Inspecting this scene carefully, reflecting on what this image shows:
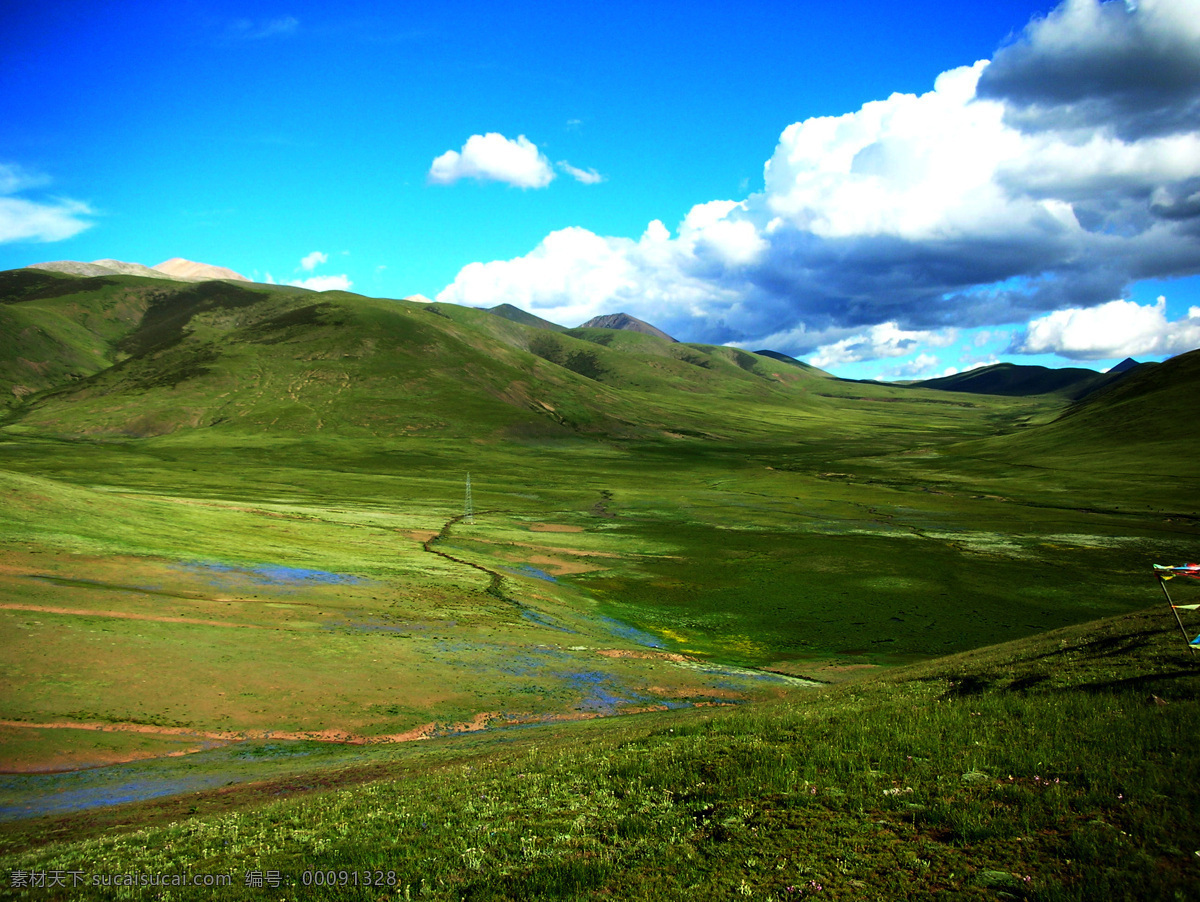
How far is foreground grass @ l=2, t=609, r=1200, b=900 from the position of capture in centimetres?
1007

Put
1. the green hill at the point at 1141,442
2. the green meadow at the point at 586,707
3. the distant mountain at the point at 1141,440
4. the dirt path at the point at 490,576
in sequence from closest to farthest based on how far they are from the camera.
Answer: the green meadow at the point at 586,707
the dirt path at the point at 490,576
the green hill at the point at 1141,442
the distant mountain at the point at 1141,440

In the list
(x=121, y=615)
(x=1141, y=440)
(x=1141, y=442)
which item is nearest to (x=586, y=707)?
(x=121, y=615)

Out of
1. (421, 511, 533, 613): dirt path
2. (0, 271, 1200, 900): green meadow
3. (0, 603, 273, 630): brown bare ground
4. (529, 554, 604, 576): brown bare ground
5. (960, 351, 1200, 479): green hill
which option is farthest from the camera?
(960, 351, 1200, 479): green hill

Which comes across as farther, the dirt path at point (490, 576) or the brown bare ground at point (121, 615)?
the dirt path at point (490, 576)

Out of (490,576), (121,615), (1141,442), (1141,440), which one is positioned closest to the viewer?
(121,615)

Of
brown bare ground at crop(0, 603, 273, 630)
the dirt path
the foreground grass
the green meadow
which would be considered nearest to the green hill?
the green meadow

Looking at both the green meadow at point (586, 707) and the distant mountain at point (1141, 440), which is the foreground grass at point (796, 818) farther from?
the distant mountain at point (1141, 440)

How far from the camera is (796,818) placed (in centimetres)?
1229

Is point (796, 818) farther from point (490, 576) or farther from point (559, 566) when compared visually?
point (559, 566)

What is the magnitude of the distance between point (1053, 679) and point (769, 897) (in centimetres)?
1412

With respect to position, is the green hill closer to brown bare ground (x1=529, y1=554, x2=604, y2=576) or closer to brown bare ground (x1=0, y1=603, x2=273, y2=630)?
brown bare ground (x1=529, y1=554, x2=604, y2=576)

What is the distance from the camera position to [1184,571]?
17.3 metres

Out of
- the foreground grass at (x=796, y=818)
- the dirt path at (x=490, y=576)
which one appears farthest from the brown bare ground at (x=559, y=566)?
the foreground grass at (x=796, y=818)

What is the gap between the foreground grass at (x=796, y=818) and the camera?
10.1 m
